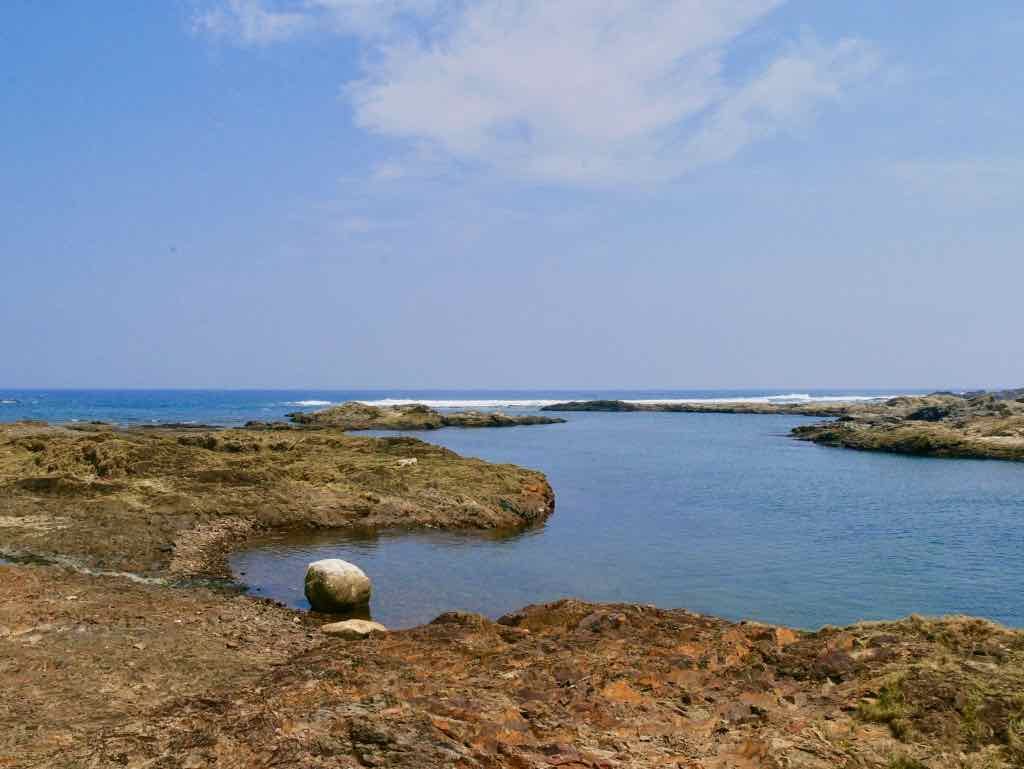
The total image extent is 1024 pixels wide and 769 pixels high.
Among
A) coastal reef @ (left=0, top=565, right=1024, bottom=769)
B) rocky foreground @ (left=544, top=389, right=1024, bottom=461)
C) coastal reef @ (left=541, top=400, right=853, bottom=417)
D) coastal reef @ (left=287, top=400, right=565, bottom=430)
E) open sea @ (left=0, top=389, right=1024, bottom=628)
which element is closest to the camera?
coastal reef @ (left=0, top=565, right=1024, bottom=769)

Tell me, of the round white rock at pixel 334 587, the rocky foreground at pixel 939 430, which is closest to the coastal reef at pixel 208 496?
the round white rock at pixel 334 587

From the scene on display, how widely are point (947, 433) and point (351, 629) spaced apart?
238 ft

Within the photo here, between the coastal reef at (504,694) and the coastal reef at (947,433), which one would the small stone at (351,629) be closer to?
the coastal reef at (504,694)

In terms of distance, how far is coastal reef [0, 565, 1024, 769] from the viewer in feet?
25.1

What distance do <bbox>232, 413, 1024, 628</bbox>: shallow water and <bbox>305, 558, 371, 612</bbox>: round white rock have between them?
76 cm

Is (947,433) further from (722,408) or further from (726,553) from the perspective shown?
(722,408)

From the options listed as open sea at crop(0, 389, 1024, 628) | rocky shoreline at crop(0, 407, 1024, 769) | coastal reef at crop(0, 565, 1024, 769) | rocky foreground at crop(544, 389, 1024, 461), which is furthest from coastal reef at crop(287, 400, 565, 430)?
coastal reef at crop(0, 565, 1024, 769)

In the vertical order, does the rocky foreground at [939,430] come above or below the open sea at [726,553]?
above

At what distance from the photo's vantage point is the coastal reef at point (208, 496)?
21625 millimetres

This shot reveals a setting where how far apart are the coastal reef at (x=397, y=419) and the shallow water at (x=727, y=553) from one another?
5698cm

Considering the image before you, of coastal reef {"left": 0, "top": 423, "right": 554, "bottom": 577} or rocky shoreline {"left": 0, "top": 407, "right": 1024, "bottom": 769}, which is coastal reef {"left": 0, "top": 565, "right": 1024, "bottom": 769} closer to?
rocky shoreline {"left": 0, "top": 407, "right": 1024, "bottom": 769}

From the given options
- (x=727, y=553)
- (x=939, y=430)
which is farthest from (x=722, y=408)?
(x=727, y=553)

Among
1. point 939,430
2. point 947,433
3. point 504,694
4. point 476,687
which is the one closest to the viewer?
point 504,694

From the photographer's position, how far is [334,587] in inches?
675
